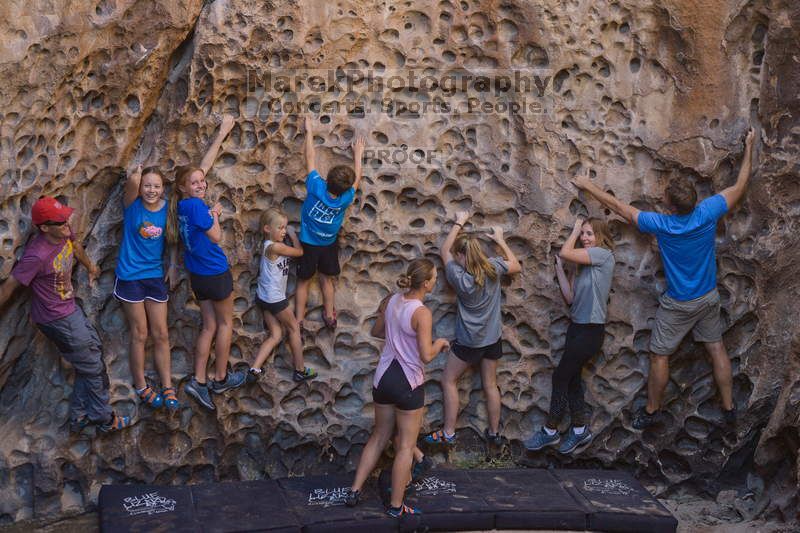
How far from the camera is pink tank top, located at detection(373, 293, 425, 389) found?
6.38 m

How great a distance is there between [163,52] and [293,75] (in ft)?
2.91

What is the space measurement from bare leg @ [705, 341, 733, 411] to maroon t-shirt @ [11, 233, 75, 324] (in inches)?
174

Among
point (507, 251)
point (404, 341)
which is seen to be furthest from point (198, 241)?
point (507, 251)

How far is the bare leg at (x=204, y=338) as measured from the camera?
7199 millimetres

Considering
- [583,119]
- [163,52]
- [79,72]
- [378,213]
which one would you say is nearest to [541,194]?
[583,119]

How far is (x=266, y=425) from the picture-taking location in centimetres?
742

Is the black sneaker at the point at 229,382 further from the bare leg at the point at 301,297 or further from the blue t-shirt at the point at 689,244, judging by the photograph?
the blue t-shirt at the point at 689,244

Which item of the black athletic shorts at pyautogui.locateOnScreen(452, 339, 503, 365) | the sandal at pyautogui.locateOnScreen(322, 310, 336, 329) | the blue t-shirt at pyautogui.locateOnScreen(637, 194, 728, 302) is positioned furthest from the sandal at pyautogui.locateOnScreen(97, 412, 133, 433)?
the blue t-shirt at pyautogui.locateOnScreen(637, 194, 728, 302)

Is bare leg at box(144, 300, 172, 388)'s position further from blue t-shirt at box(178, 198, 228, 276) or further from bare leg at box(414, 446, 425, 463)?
bare leg at box(414, 446, 425, 463)

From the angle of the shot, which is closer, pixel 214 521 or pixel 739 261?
pixel 214 521

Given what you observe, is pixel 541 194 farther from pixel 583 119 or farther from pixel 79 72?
pixel 79 72

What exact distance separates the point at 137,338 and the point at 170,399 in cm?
48

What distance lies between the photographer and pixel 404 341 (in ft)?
21.1

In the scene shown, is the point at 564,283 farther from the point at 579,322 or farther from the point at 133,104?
the point at 133,104
